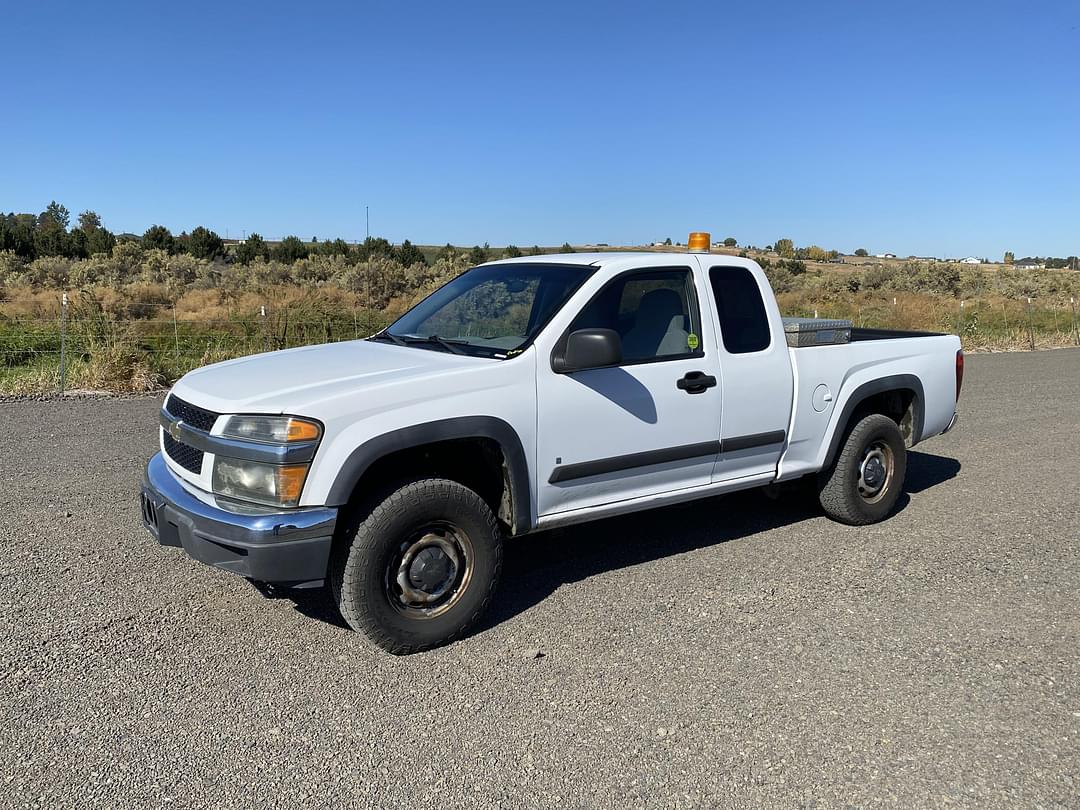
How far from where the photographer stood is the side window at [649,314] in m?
4.78

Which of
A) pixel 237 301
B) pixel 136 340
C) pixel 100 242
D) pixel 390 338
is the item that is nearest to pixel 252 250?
pixel 100 242

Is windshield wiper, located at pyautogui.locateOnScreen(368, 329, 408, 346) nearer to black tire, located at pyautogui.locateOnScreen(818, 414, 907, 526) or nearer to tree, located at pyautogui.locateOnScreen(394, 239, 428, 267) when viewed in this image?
black tire, located at pyautogui.locateOnScreen(818, 414, 907, 526)

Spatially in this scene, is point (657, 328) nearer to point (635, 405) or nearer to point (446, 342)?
point (635, 405)

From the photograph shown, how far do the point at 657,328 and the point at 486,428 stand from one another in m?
1.35

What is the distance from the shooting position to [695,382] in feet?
16.1

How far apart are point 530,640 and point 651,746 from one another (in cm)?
104

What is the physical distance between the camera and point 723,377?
16.6 ft

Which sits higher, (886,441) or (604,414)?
(604,414)

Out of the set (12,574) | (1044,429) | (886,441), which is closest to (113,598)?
(12,574)

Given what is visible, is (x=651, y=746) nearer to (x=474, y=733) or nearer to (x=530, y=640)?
(x=474, y=733)

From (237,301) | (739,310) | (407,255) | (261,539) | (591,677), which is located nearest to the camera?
(261,539)

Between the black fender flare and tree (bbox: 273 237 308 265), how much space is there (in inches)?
1421

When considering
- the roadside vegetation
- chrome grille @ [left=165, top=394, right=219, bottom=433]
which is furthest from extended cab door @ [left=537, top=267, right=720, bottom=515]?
the roadside vegetation

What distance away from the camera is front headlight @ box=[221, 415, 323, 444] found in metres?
3.76
